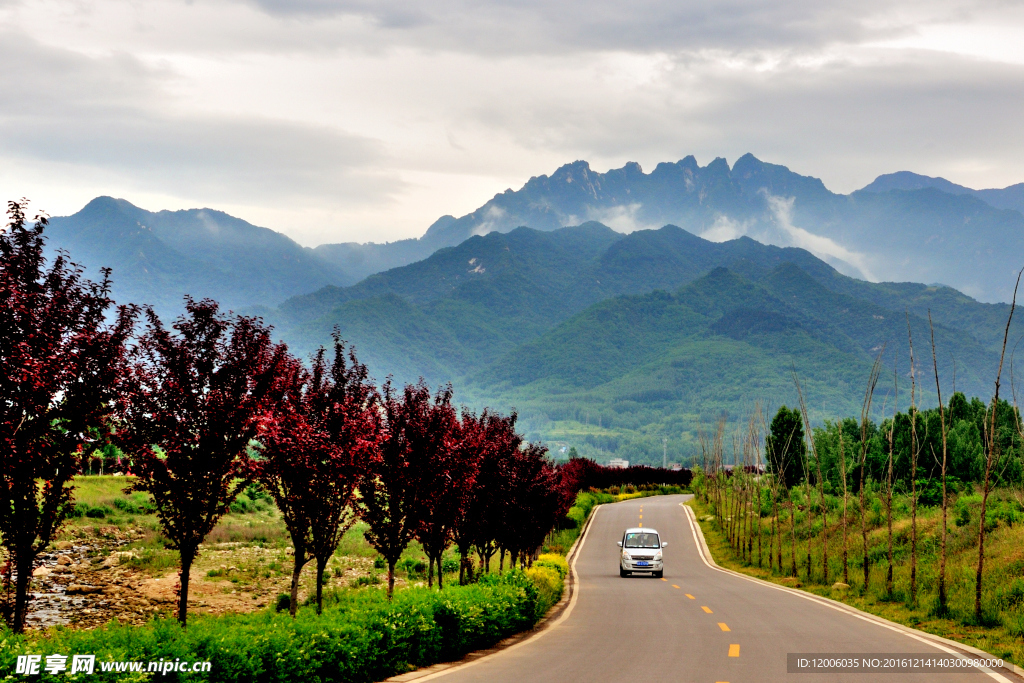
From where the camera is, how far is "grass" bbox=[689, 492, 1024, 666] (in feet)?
65.1

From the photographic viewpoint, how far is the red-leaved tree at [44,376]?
13.2 m

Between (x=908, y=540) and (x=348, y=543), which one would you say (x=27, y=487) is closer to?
(x=908, y=540)

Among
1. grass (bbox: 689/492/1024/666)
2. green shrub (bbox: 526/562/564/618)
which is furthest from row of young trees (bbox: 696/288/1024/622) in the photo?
green shrub (bbox: 526/562/564/618)

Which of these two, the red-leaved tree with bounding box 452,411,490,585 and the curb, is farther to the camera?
the red-leaved tree with bounding box 452,411,490,585

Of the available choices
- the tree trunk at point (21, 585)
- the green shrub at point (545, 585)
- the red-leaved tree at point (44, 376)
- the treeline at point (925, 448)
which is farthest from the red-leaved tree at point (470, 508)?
the treeline at point (925, 448)

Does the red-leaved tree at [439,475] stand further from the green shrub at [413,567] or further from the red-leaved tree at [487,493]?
the green shrub at [413,567]

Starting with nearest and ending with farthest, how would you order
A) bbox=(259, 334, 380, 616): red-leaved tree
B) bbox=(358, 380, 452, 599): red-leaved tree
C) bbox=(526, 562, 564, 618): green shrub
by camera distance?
bbox=(259, 334, 380, 616): red-leaved tree → bbox=(358, 380, 452, 599): red-leaved tree → bbox=(526, 562, 564, 618): green shrub

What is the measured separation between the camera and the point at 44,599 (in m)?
39.7

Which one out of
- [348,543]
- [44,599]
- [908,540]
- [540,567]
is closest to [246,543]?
[348,543]

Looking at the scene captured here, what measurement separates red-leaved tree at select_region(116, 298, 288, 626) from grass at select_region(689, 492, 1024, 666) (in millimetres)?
14330

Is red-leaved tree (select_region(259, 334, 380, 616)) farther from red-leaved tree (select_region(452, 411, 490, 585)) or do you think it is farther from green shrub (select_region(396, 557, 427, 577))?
green shrub (select_region(396, 557, 427, 577))

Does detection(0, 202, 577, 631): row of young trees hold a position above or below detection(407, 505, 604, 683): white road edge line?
above

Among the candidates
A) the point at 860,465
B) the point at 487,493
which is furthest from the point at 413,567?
the point at 487,493

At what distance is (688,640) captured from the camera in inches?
692
